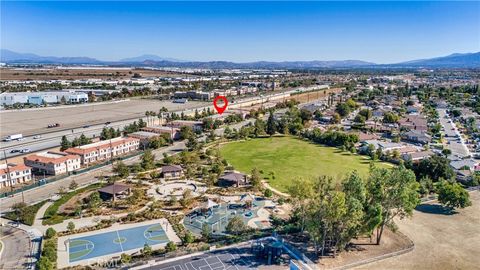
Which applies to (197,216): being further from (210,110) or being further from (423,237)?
(210,110)

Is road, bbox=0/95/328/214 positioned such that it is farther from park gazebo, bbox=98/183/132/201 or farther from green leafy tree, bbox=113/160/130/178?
park gazebo, bbox=98/183/132/201

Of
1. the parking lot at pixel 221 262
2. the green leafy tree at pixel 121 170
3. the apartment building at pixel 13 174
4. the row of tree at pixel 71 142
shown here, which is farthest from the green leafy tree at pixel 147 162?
the parking lot at pixel 221 262

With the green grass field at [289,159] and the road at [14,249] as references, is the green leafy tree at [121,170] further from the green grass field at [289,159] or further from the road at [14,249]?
the green grass field at [289,159]

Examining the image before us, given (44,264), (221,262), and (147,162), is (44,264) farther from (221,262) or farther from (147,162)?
(147,162)

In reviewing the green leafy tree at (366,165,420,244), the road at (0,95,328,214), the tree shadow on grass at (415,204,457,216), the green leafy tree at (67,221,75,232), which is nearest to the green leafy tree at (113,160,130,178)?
the road at (0,95,328,214)

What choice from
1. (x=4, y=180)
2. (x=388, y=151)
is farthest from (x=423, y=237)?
(x=4, y=180)

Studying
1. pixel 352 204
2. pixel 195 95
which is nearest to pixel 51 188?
pixel 352 204
